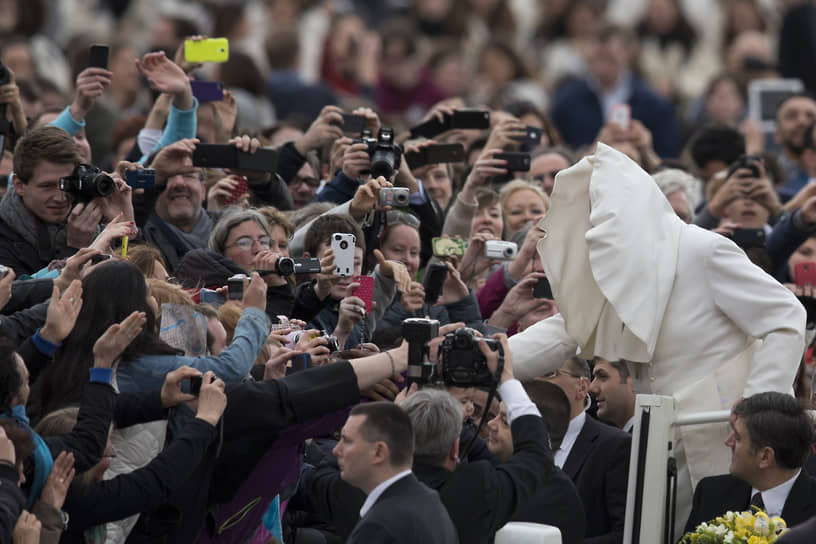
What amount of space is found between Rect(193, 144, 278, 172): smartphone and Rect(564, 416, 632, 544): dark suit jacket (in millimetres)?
2285

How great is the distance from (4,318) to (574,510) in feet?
7.33

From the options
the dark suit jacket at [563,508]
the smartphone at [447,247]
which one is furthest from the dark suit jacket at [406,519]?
the smartphone at [447,247]

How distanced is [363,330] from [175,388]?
1.56m

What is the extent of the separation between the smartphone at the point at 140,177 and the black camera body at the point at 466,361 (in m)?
2.31

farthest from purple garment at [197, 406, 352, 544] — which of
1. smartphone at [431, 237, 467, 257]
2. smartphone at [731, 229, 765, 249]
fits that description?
smartphone at [731, 229, 765, 249]

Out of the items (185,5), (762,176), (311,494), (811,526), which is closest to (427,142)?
(762,176)

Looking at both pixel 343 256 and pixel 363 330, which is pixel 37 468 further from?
pixel 343 256

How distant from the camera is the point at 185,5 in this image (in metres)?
18.3

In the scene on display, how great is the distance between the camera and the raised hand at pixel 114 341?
572cm

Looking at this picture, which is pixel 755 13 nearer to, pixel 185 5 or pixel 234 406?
pixel 185 5

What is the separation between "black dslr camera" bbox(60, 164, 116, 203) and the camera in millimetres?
6926

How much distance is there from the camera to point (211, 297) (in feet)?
22.4

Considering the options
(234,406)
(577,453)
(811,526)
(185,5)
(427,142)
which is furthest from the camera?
(185,5)

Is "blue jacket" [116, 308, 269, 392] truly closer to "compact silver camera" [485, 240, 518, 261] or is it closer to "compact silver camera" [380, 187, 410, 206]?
"compact silver camera" [380, 187, 410, 206]
